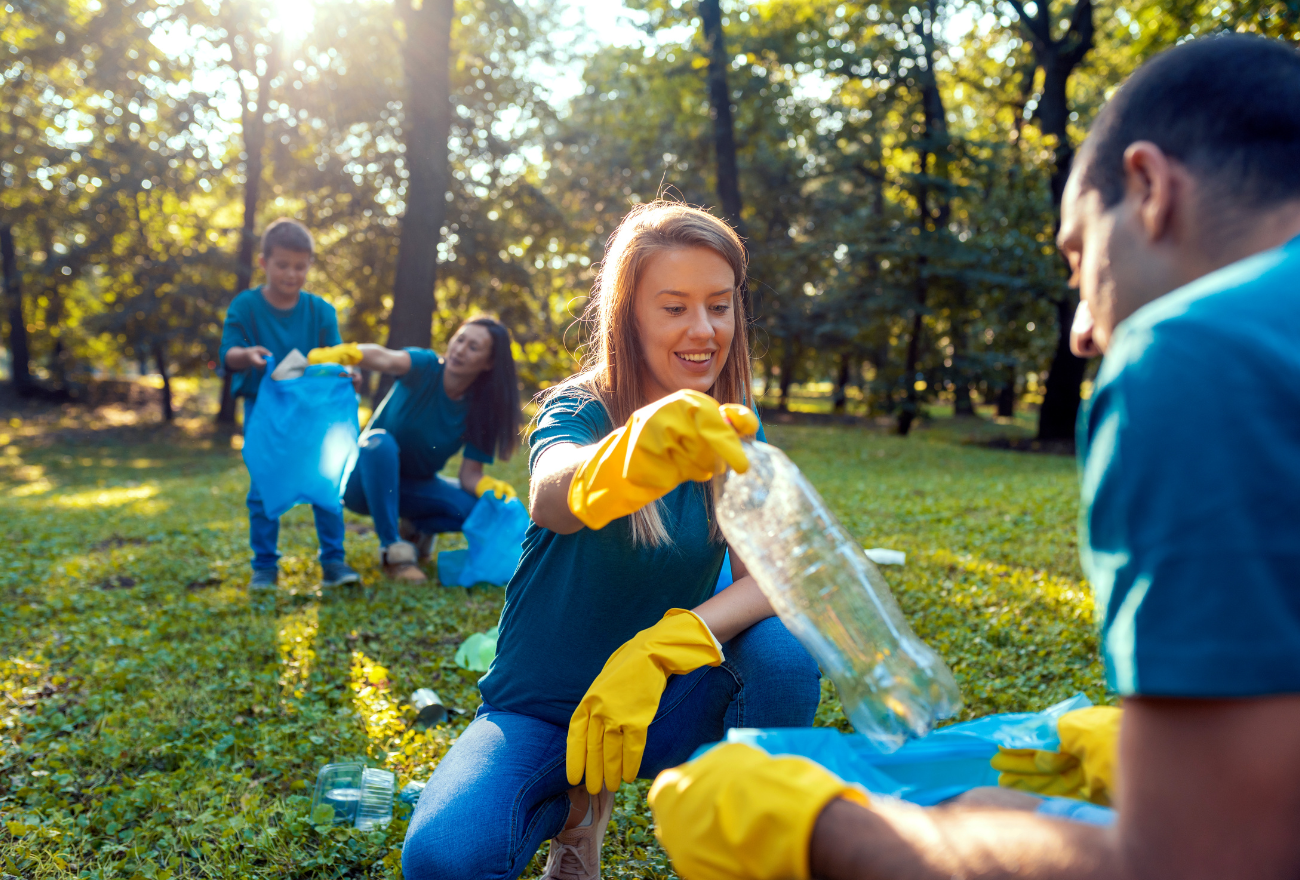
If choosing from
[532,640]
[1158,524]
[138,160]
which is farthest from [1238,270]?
[138,160]

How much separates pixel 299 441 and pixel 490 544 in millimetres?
1219

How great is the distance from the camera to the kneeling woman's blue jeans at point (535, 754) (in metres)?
1.66

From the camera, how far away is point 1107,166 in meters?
1.00

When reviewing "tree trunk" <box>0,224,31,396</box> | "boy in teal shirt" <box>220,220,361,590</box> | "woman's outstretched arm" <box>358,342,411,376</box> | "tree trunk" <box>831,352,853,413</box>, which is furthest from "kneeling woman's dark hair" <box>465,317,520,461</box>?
"tree trunk" <box>0,224,31,396</box>

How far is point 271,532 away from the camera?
16.0 feet

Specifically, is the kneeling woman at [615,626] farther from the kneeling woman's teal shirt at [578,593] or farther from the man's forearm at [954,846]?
the man's forearm at [954,846]

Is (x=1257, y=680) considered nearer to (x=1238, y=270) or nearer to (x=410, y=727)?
(x=1238, y=270)

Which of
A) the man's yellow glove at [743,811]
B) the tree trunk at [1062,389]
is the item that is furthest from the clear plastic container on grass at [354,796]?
the tree trunk at [1062,389]

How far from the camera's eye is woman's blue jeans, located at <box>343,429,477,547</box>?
491cm

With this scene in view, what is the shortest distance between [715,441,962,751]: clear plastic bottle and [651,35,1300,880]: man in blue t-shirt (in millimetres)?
573

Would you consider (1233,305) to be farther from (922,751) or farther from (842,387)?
(842,387)

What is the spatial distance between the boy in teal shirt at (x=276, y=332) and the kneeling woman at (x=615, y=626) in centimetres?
303

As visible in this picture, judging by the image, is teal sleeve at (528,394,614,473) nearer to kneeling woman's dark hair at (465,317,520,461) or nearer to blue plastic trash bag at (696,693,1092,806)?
blue plastic trash bag at (696,693,1092,806)

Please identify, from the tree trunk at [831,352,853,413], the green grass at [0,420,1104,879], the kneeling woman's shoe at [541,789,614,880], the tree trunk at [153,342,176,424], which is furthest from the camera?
the tree trunk at [831,352,853,413]
